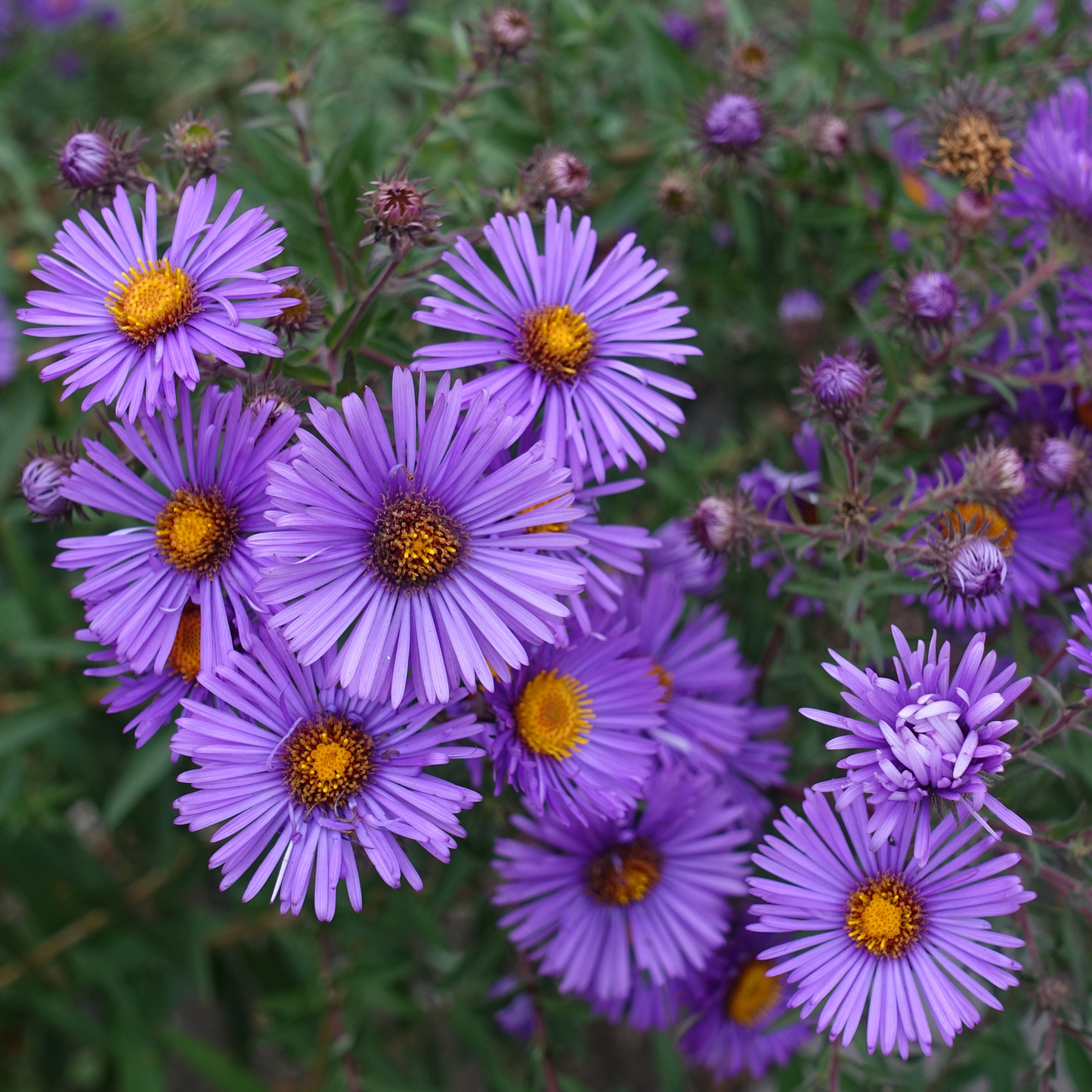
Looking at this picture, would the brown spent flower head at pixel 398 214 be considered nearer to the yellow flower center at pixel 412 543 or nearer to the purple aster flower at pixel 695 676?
the yellow flower center at pixel 412 543

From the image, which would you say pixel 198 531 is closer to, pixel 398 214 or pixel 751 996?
pixel 398 214

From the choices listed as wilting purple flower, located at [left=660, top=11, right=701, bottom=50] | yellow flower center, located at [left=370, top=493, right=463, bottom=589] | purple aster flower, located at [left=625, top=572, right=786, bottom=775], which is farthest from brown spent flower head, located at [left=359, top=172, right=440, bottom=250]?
wilting purple flower, located at [left=660, top=11, right=701, bottom=50]

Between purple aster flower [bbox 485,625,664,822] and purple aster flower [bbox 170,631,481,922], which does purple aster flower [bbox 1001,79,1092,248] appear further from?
Result: purple aster flower [bbox 170,631,481,922]

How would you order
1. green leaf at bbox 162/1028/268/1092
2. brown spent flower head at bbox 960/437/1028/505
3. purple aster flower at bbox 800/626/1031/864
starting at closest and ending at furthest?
purple aster flower at bbox 800/626/1031/864 → brown spent flower head at bbox 960/437/1028/505 → green leaf at bbox 162/1028/268/1092

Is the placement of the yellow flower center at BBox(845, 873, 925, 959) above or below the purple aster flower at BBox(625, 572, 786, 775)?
below

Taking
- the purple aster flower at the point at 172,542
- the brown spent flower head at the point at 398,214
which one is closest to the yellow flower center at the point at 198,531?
the purple aster flower at the point at 172,542

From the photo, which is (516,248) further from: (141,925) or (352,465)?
(141,925)

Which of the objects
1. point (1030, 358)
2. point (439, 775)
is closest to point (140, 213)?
point (439, 775)

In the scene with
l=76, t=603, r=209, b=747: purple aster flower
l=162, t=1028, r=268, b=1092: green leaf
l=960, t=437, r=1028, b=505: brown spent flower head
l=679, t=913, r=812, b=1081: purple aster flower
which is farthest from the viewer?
l=162, t=1028, r=268, b=1092: green leaf

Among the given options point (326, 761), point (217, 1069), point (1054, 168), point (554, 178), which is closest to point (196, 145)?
point (554, 178)
